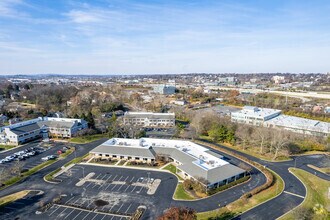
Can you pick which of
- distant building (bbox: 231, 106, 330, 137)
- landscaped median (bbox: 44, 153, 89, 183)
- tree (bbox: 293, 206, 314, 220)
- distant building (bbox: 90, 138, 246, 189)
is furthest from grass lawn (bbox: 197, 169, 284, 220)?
distant building (bbox: 231, 106, 330, 137)

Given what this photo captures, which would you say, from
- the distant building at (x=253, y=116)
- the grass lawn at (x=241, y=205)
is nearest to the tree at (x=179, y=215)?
the grass lawn at (x=241, y=205)

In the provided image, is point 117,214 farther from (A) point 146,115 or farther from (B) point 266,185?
(A) point 146,115

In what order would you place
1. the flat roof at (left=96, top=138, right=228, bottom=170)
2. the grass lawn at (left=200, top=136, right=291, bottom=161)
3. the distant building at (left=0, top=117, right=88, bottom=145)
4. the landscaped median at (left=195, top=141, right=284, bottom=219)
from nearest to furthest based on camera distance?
1. the landscaped median at (left=195, top=141, right=284, bottom=219)
2. the flat roof at (left=96, top=138, right=228, bottom=170)
3. the grass lawn at (left=200, top=136, right=291, bottom=161)
4. the distant building at (left=0, top=117, right=88, bottom=145)

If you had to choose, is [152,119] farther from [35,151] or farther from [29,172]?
[29,172]

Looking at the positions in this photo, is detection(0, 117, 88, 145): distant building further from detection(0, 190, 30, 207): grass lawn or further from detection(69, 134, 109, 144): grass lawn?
detection(0, 190, 30, 207): grass lawn

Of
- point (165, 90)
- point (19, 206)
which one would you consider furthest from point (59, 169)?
point (165, 90)

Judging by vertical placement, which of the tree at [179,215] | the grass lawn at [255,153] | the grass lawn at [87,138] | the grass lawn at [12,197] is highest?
the tree at [179,215]

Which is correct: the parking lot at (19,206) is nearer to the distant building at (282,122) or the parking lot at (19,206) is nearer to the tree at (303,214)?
the tree at (303,214)

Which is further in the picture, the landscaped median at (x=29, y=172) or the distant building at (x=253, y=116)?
the distant building at (x=253, y=116)
